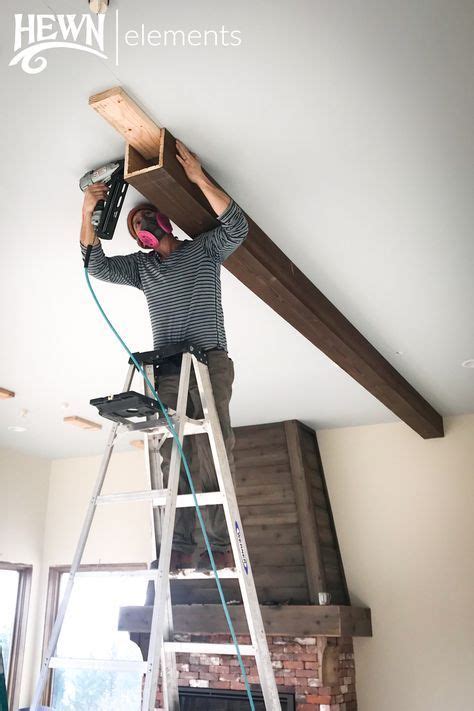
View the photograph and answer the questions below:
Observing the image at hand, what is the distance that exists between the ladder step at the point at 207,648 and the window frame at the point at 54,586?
3788 mm

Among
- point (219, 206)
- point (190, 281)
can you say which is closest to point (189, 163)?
point (219, 206)

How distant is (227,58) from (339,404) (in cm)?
344

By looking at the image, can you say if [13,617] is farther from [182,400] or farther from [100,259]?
[182,400]

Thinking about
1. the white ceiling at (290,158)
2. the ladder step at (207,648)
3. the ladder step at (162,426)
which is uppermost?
the white ceiling at (290,158)

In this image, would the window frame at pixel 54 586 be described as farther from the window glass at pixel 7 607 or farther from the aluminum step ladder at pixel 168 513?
the aluminum step ladder at pixel 168 513

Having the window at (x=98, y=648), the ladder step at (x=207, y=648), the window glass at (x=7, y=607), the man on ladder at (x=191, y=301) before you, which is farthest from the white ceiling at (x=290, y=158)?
the window glass at (x=7, y=607)

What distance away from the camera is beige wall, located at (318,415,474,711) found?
4785mm

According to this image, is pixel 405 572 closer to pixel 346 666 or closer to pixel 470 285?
pixel 346 666

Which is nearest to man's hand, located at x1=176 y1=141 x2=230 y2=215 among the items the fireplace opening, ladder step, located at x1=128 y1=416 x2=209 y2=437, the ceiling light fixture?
ladder step, located at x1=128 y1=416 x2=209 y2=437

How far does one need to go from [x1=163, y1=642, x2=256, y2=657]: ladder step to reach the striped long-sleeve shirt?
1019 mm

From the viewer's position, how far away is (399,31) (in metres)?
1.86

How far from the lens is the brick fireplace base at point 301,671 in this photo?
4.62m

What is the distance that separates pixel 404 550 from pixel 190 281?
362cm

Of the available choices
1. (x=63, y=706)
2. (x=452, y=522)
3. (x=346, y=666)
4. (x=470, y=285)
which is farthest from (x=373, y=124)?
(x=63, y=706)
